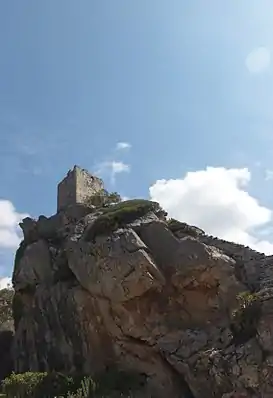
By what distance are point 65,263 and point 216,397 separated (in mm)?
16265

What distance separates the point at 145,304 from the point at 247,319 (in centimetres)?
879

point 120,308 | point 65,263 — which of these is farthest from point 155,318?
point 65,263

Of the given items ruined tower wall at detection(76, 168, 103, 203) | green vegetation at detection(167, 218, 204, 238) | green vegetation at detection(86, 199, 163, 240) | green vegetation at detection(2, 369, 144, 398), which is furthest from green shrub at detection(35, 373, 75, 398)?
ruined tower wall at detection(76, 168, 103, 203)

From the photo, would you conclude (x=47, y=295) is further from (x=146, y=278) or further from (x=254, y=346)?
(x=254, y=346)

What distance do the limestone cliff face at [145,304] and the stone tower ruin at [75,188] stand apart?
9.11m

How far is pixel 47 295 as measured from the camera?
36031 millimetres

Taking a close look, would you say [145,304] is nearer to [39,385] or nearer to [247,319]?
[39,385]

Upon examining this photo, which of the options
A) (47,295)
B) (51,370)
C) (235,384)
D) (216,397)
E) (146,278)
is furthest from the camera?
(47,295)

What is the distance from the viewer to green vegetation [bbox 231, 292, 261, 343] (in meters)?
23.3

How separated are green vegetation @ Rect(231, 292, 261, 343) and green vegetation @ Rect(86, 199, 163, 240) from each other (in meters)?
12.2

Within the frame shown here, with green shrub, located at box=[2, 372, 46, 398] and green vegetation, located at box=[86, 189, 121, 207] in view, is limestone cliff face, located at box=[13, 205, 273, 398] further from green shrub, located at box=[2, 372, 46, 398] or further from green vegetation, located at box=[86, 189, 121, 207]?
green vegetation, located at box=[86, 189, 121, 207]

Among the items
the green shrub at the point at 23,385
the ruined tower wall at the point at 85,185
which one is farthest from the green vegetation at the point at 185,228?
the ruined tower wall at the point at 85,185

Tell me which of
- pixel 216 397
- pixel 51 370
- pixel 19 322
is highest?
pixel 19 322

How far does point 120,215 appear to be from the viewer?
35.6 m
